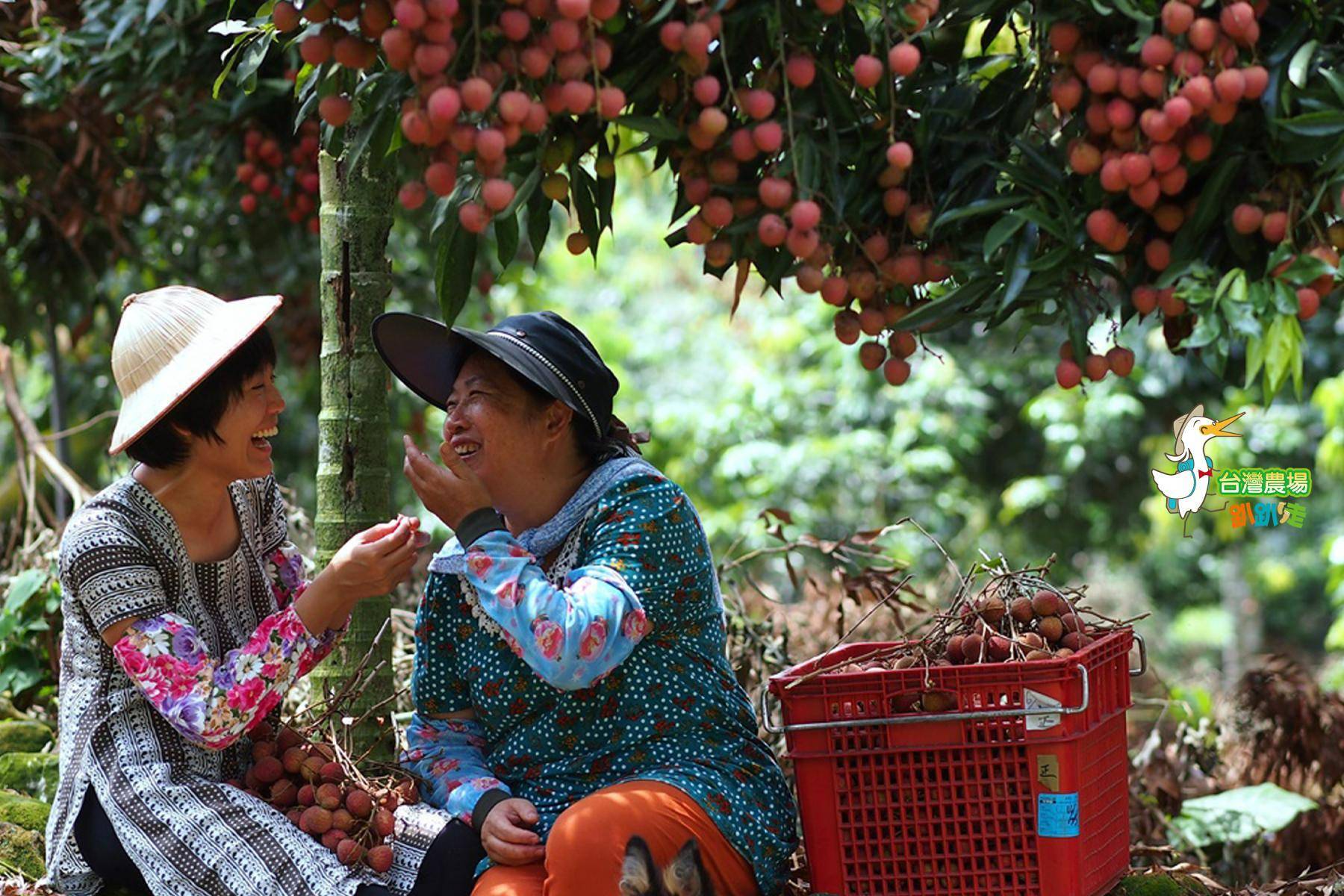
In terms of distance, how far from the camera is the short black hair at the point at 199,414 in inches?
93.9

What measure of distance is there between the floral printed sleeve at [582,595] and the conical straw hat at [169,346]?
55 cm

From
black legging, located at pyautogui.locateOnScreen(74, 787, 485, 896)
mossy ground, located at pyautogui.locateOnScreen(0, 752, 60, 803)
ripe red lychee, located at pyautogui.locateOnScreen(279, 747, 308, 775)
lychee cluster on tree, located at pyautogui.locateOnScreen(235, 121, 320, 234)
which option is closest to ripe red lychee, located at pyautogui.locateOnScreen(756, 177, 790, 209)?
black legging, located at pyautogui.locateOnScreen(74, 787, 485, 896)

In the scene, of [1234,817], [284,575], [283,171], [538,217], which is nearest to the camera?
[538,217]

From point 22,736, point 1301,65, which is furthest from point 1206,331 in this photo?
point 22,736

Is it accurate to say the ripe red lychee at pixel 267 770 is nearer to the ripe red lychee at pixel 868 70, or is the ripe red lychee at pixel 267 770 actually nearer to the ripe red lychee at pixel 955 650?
the ripe red lychee at pixel 955 650

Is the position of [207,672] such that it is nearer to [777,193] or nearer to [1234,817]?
[777,193]

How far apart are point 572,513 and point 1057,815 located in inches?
35.9

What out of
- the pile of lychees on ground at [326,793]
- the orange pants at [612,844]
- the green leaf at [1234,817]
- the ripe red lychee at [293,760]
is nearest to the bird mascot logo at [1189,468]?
the orange pants at [612,844]

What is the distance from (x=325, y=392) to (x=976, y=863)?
1.53 meters

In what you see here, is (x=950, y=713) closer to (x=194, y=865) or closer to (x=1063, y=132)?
(x=1063, y=132)

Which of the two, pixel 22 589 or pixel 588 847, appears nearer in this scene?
pixel 588 847

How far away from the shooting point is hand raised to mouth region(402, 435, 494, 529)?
2316mm

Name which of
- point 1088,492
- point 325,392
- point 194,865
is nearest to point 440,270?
point 325,392

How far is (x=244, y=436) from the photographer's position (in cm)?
241
